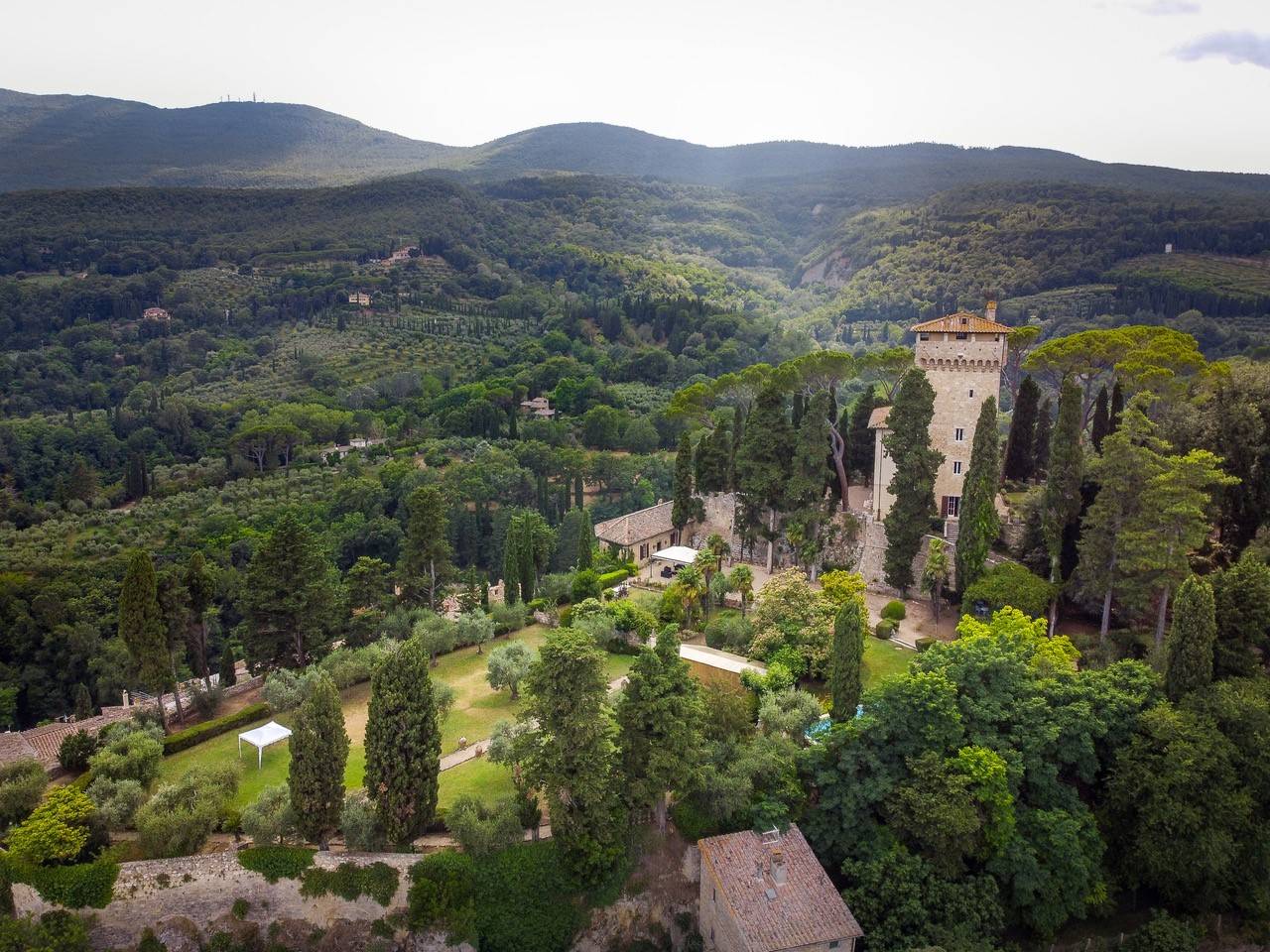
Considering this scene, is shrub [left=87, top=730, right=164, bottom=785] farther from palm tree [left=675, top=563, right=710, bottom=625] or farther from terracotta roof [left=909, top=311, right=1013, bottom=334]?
terracotta roof [left=909, top=311, right=1013, bottom=334]

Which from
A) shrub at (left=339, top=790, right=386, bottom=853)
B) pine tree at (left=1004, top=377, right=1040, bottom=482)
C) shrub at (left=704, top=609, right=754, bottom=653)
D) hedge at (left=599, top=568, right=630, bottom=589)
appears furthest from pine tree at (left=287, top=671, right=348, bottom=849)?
pine tree at (left=1004, top=377, right=1040, bottom=482)

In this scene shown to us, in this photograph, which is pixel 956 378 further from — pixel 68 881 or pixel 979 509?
pixel 68 881

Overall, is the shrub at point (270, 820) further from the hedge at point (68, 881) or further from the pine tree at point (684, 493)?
the pine tree at point (684, 493)

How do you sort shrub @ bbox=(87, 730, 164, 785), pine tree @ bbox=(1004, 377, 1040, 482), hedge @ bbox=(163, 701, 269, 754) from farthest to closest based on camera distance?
pine tree @ bbox=(1004, 377, 1040, 482), hedge @ bbox=(163, 701, 269, 754), shrub @ bbox=(87, 730, 164, 785)

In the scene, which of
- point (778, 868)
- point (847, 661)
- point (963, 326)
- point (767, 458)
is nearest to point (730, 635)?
point (847, 661)

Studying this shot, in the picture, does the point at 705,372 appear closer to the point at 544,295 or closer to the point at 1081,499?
the point at 544,295

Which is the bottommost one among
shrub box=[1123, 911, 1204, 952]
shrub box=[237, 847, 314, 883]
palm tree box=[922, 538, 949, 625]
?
shrub box=[1123, 911, 1204, 952]

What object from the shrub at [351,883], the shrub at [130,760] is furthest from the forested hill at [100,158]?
the shrub at [351,883]
